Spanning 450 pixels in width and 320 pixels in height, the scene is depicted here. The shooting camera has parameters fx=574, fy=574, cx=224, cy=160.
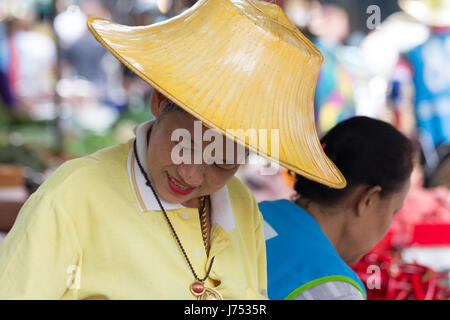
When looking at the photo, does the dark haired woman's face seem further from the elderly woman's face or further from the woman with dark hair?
the elderly woman's face

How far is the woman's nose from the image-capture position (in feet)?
3.73

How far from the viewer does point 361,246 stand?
1866 millimetres

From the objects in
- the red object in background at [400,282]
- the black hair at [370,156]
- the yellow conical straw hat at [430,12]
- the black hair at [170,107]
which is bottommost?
the red object in background at [400,282]

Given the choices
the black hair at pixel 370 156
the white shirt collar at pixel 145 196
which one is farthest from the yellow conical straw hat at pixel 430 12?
the white shirt collar at pixel 145 196

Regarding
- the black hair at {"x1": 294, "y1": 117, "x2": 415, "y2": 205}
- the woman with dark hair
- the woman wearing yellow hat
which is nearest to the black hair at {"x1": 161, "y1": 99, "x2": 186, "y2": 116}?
the woman wearing yellow hat

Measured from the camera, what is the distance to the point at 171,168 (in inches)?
45.5

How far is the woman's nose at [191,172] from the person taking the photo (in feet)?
3.73

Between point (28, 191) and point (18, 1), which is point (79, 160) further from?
point (18, 1)

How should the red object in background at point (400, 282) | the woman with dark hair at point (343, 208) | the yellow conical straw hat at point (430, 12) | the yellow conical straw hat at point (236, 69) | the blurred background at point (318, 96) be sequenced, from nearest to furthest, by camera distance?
1. the yellow conical straw hat at point (236, 69)
2. the woman with dark hair at point (343, 208)
3. the red object in background at point (400, 282)
4. the blurred background at point (318, 96)
5. the yellow conical straw hat at point (430, 12)

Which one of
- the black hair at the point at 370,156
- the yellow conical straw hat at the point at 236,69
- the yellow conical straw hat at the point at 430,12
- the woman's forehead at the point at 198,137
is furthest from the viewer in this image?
the yellow conical straw hat at the point at 430,12

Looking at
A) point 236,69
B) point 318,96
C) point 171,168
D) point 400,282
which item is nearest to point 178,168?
point 171,168

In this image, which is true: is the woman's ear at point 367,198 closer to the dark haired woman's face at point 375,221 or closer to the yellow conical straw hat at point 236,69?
the dark haired woman's face at point 375,221

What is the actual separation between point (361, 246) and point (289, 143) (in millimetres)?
936

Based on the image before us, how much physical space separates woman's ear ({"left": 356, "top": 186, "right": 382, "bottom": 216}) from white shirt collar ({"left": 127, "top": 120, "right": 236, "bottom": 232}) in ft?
1.90
